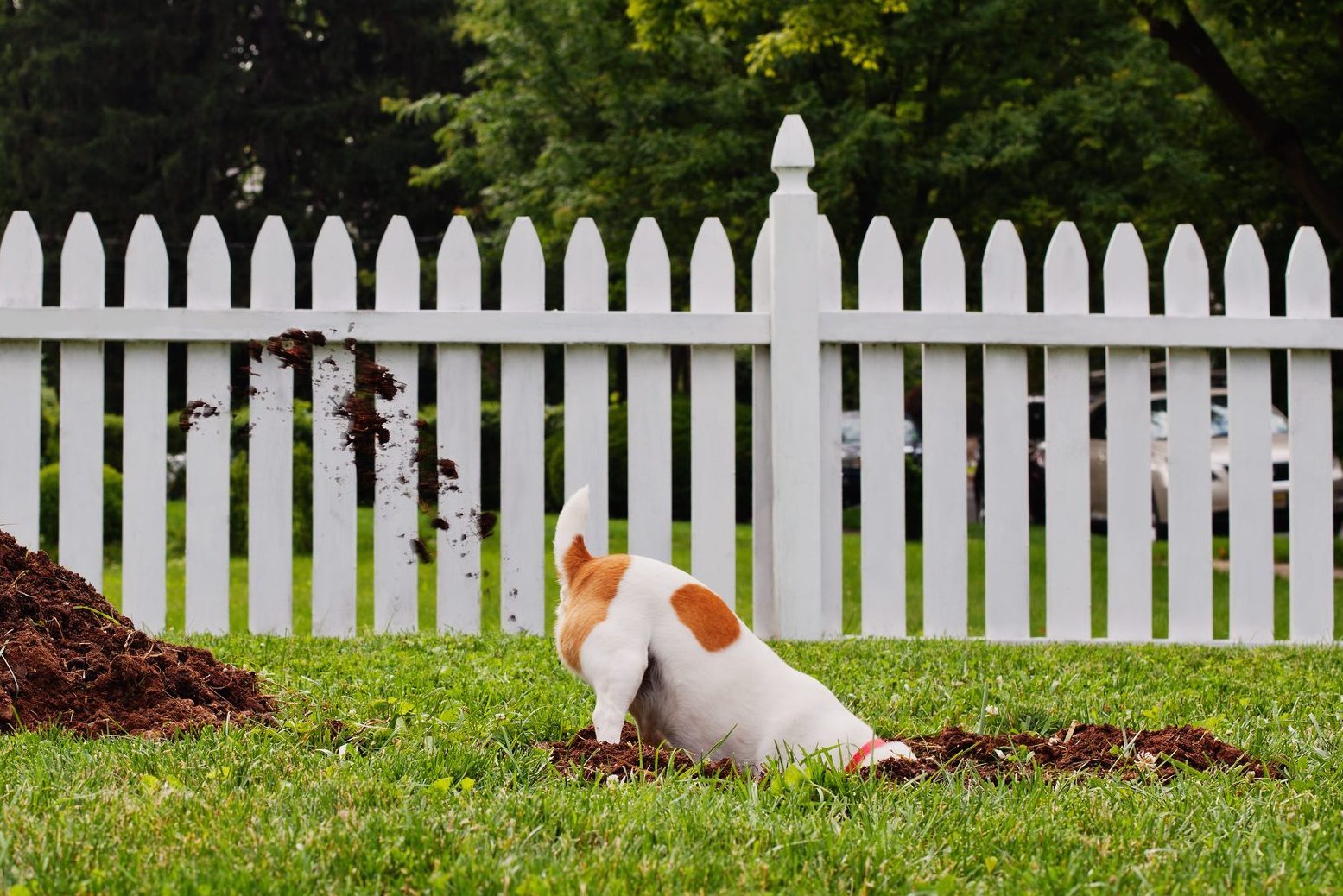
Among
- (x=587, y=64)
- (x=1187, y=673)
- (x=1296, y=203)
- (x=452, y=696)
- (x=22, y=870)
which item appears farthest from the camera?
(x=587, y=64)

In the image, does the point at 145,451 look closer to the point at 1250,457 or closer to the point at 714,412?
the point at 714,412

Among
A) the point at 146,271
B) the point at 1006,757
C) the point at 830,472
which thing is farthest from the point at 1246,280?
the point at 146,271

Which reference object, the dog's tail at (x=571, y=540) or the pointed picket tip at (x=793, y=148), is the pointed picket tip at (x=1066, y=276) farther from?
the dog's tail at (x=571, y=540)

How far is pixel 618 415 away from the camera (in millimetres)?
12430

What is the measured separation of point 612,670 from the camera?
2.64m

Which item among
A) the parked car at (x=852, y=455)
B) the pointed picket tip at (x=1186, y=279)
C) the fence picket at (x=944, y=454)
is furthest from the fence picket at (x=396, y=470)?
the parked car at (x=852, y=455)

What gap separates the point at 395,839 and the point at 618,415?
34.3 ft

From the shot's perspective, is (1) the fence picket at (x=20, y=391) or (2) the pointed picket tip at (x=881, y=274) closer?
(1) the fence picket at (x=20, y=391)

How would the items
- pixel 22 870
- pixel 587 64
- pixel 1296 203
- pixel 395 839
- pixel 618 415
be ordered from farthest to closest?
pixel 587 64 < pixel 1296 203 < pixel 618 415 < pixel 395 839 < pixel 22 870

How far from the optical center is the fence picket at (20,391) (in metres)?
4.74

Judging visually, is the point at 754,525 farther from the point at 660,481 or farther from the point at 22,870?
the point at 22,870

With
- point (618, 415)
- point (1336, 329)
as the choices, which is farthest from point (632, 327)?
point (618, 415)

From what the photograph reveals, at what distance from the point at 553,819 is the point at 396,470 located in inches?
113

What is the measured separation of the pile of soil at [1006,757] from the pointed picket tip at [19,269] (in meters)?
2.98
